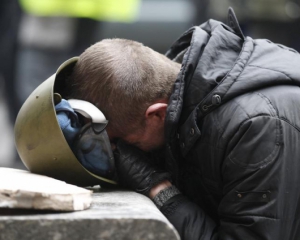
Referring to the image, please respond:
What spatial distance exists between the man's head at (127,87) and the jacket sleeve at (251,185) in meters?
0.39

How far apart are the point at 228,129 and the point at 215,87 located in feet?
0.65

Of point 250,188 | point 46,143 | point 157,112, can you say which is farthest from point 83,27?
point 250,188

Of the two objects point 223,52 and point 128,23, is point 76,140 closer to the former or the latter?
point 223,52

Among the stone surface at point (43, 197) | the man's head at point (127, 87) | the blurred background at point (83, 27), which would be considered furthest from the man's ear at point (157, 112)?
the blurred background at point (83, 27)

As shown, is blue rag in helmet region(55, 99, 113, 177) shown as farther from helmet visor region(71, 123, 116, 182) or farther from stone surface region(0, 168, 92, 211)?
stone surface region(0, 168, 92, 211)

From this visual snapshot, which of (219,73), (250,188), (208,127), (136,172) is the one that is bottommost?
(136,172)

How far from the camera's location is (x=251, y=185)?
2594mm

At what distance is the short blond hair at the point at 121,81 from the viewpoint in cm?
283

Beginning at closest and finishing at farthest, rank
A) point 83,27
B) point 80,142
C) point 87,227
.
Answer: point 87,227 → point 80,142 → point 83,27

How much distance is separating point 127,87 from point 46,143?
403mm

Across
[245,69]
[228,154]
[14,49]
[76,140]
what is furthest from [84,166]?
[14,49]

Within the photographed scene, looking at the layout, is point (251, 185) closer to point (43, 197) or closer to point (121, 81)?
point (121, 81)

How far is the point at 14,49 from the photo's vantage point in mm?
8898

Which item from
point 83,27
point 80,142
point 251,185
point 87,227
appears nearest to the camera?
point 87,227
